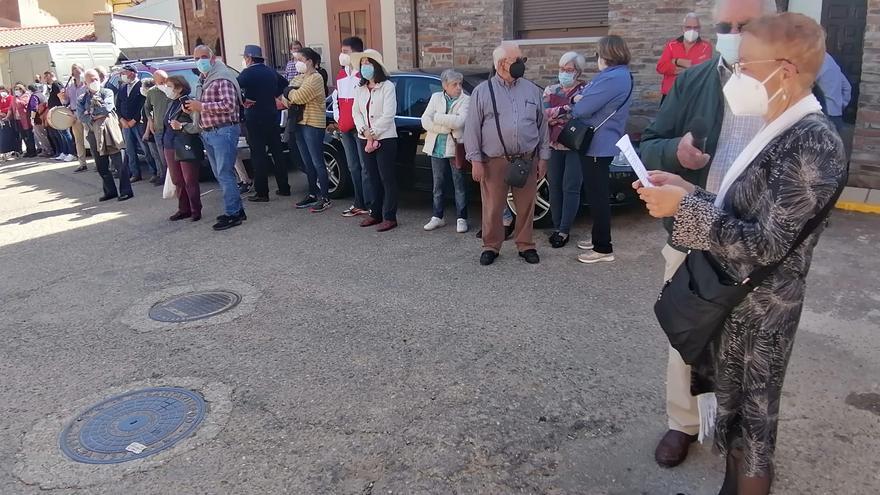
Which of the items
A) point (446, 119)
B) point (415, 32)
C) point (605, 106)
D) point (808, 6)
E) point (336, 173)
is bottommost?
point (336, 173)

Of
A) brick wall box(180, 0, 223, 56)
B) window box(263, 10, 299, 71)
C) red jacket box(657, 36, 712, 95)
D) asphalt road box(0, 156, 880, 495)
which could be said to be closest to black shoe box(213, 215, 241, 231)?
asphalt road box(0, 156, 880, 495)

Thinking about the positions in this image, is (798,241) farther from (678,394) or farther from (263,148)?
(263,148)

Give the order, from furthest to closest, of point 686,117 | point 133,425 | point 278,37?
point 278,37 < point 133,425 < point 686,117

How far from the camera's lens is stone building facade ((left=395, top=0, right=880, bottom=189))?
719 centimetres

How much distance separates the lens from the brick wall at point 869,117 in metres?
7.05

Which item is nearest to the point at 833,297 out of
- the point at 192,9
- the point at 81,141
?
the point at 81,141

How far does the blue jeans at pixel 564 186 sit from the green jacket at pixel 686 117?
2.74 metres

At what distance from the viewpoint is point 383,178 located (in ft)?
22.8

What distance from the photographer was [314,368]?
13.3ft

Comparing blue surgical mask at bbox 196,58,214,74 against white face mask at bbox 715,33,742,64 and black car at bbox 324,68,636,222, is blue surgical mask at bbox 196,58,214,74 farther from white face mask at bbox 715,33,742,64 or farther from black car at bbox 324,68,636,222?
white face mask at bbox 715,33,742,64

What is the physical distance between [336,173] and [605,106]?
399 centimetres

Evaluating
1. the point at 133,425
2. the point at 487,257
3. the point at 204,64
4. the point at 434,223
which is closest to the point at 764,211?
the point at 133,425

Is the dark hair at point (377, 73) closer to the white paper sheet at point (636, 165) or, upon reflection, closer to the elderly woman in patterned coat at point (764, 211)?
the white paper sheet at point (636, 165)

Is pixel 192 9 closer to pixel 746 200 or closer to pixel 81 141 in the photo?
pixel 81 141
